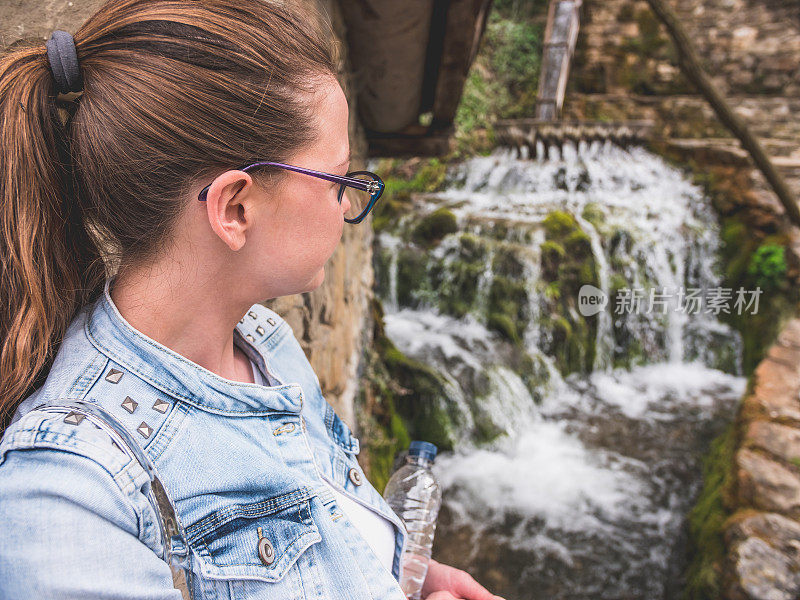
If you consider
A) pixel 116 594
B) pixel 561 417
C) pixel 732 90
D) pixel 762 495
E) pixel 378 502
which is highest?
pixel 732 90

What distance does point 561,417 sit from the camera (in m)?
5.08

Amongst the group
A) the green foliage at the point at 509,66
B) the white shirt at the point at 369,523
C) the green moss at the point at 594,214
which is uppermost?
the green foliage at the point at 509,66

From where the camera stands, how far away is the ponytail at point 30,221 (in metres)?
0.74

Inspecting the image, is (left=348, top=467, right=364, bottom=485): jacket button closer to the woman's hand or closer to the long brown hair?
the woman's hand

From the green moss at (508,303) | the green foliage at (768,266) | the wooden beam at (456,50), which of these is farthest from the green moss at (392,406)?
the green foliage at (768,266)

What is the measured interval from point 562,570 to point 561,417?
71.2 inches

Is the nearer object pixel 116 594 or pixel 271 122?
pixel 116 594

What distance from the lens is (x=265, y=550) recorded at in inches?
31.0

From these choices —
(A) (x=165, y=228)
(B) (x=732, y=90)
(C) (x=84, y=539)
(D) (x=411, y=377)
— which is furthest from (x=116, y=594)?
(B) (x=732, y=90)

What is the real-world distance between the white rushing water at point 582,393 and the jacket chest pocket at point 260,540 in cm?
297

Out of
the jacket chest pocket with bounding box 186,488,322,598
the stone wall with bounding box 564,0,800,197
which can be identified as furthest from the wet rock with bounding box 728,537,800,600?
the stone wall with bounding box 564,0,800,197

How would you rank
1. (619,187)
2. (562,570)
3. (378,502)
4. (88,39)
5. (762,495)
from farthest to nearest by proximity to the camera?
(619,187) < (562,570) < (762,495) < (378,502) < (88,39)

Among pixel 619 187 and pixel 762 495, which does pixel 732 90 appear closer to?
pixel 619 187

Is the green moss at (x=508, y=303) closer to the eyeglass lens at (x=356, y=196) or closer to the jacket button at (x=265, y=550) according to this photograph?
the eyeglass lens at (x=356, y=196)
